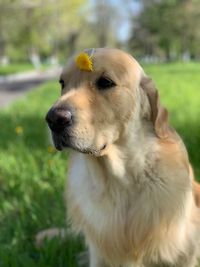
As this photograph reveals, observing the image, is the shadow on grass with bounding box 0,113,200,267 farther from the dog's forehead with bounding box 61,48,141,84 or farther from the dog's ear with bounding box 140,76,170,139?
the dog's forehead with bounding box 61,48,141,84

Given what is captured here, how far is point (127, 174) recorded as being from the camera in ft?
8.93

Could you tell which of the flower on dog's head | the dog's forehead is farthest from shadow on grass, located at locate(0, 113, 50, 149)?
the flower on dog's head

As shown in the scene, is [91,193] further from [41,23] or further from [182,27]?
[182,27]

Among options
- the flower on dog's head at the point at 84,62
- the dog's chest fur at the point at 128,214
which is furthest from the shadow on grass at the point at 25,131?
the flower on dog's head at the point at 84,62

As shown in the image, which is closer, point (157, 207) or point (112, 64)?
point (112, 64)

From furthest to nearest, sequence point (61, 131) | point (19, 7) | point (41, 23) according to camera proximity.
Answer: point (41, 23) < point (19, 7) < point (61, 131)

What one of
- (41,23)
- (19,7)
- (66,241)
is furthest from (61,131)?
(41,23)

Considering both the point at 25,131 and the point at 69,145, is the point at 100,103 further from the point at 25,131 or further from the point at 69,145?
the point at 25,131

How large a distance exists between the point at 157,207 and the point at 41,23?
1123 inches

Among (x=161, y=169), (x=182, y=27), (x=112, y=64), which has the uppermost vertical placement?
(x=112, y=64)

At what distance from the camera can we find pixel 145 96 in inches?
105

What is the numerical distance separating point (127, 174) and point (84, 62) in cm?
73

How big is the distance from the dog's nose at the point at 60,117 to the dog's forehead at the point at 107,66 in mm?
309

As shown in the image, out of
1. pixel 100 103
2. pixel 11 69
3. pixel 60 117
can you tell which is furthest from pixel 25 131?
pixel 11 69
